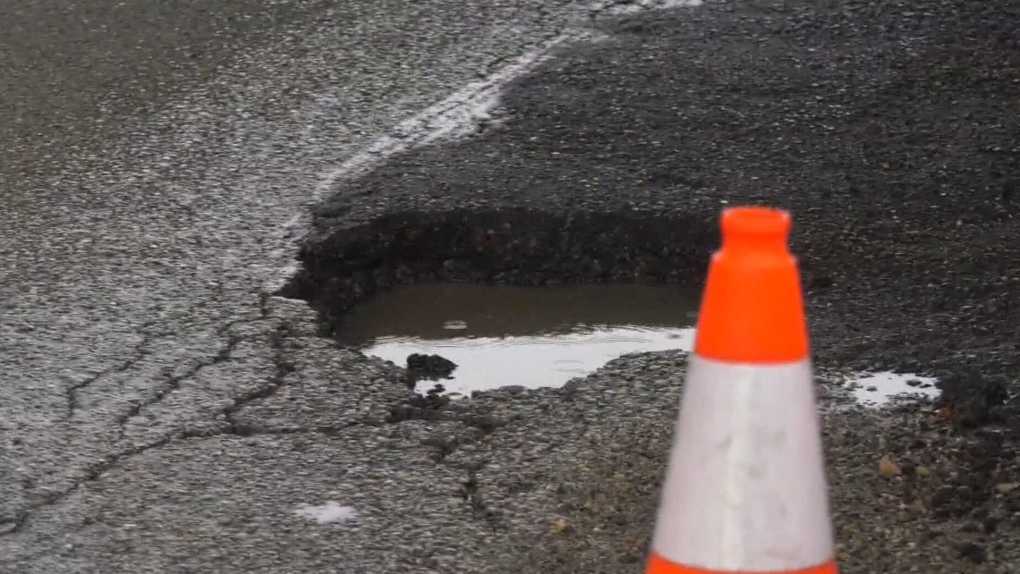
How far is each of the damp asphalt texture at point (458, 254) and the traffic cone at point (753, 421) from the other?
1.02 meters

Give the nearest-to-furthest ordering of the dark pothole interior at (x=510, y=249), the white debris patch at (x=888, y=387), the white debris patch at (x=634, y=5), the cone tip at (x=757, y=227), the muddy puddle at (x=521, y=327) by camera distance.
Result: the cone tip at (x=757, y=227)
the white debris patch at (x=888, y=387)
the muddy puddle at (x=521, y=327)
the dark pothole interior at (x=510, y=249)
the white debris patch at (x=634, y=5)

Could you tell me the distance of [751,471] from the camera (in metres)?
2.19

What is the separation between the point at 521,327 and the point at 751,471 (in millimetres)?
2578

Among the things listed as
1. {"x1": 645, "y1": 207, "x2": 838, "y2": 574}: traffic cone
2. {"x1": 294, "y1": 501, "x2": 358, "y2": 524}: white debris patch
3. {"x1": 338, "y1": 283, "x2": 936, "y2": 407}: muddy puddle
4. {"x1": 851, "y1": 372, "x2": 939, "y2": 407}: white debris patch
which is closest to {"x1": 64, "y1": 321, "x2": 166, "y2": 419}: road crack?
{"x1": 338, "y1": 283, "x2": 936, "y2": 407}: muddy puddle

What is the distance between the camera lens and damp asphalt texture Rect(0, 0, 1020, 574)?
3428 millimetres

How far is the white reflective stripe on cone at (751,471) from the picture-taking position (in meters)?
2.20

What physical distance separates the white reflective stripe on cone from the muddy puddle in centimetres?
209

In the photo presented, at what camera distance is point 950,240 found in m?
4.96

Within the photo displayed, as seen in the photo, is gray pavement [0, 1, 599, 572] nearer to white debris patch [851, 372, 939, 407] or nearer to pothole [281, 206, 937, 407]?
pothole [281, 206, 937, 407]

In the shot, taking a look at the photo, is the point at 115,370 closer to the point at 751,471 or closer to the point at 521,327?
the point at 521,327

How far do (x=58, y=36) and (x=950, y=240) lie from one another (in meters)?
4.18

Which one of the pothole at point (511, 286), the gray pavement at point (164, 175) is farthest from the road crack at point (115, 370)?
the pothole at point (511, 286)

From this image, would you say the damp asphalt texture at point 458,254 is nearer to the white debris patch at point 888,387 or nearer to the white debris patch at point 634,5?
the white debris patch at point 888,387

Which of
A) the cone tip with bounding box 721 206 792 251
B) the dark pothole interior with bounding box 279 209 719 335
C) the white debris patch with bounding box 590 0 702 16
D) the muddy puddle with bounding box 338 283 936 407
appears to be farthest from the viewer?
the white debris patch with bounding box 590 0 702 16
